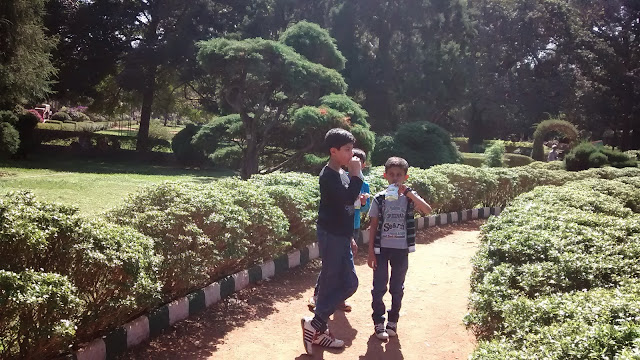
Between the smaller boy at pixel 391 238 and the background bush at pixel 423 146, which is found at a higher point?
the background bush at pixel 423 146

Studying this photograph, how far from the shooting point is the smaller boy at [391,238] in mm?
4141

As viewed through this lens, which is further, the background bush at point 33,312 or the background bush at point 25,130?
the background bush at point 25,130

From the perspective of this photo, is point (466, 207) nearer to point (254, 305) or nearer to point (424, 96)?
point (254, 305)

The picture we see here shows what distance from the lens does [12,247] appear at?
295 cm

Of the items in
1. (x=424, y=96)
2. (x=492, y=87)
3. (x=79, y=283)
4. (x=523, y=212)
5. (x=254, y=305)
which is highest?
(x=492, y=87)

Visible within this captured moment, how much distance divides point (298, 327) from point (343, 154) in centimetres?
177

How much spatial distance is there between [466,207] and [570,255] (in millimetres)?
7863

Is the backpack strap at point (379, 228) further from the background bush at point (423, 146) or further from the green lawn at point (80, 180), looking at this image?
the background bush at point (423, 146)

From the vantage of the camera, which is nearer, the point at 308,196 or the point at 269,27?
the point at 308,196

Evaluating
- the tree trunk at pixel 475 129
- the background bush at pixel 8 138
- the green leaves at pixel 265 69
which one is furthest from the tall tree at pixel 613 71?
the background bush at pixel 8 138

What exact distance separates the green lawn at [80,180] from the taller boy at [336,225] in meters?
3.10

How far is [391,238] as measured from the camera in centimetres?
414

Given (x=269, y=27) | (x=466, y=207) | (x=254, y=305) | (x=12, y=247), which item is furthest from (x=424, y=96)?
(x=12, y=247)

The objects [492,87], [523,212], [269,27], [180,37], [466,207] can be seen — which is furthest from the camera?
[492,87]
